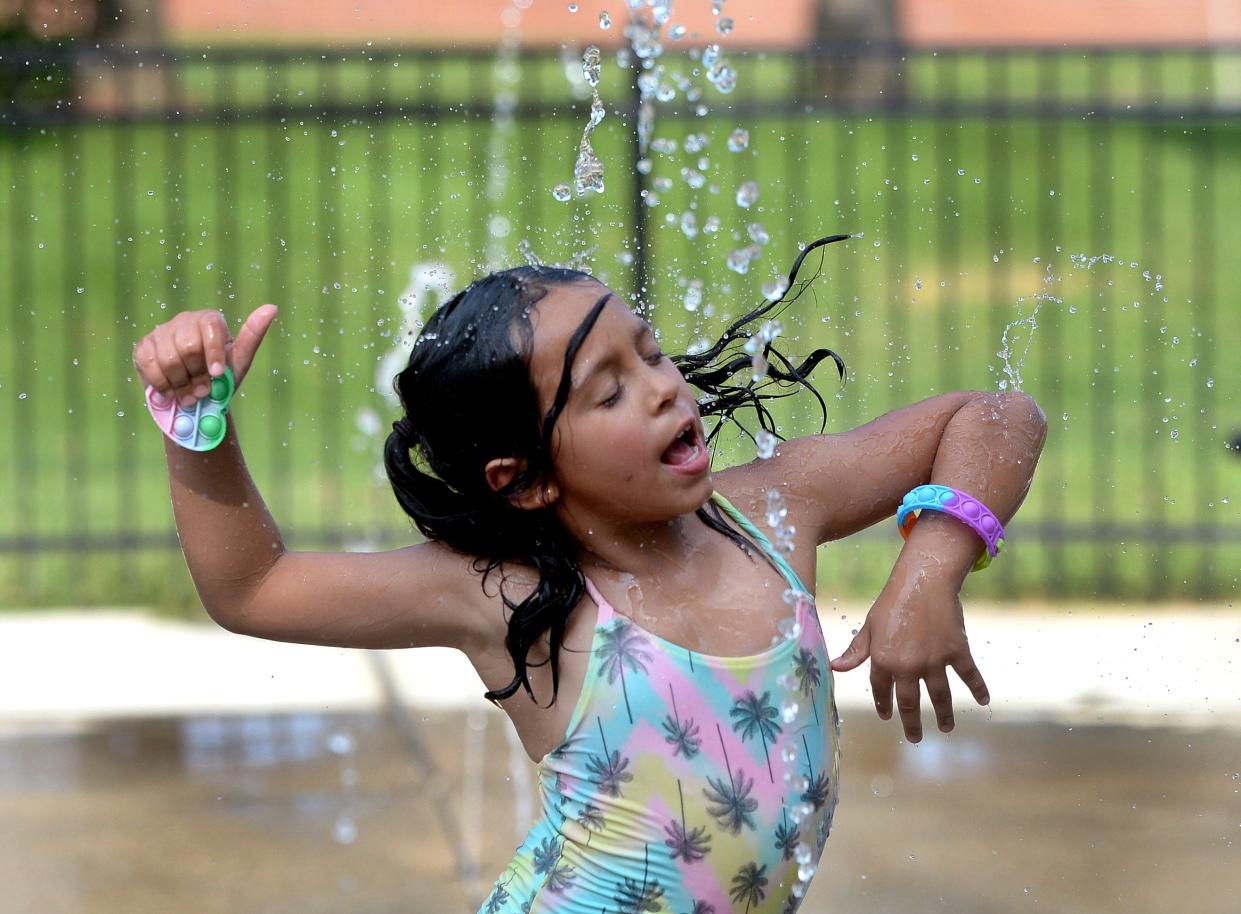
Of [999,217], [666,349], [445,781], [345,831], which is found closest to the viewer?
[345,831]

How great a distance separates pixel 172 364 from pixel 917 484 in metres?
1.00

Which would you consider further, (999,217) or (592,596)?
(999,217)

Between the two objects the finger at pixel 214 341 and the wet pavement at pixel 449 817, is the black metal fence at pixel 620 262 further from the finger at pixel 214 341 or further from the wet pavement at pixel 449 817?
the finger at pixel 214 341

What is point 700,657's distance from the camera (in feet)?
6.75

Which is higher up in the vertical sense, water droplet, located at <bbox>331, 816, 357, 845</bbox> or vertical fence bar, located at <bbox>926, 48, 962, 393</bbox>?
vertical fence bar, located at <bbox>926, 48, 962, 393</bbox>

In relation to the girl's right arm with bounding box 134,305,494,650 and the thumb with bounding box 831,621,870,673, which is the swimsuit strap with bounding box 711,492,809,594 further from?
the girl's right arm with bounding box 134,305,494,650

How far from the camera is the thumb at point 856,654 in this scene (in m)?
2.13

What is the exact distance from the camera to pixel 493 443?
212 centimetres

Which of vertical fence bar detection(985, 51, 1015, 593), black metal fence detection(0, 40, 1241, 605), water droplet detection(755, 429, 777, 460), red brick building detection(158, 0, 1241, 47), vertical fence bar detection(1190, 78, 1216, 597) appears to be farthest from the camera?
red brick building detection(158, 0, 1241, 47)

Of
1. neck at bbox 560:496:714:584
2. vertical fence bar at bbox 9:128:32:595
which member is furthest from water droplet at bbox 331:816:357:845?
vertical fence bar at bbox 9:128:32:595

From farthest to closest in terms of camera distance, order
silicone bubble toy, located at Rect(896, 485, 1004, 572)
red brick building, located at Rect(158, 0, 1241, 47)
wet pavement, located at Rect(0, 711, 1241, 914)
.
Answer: red brick building, located at Rect(158, 0, 1241, 47), wet pavement, located at Rect(0, 711, 1241, 914), silicone bubble toy, located at Rect(896, 485, 1004, 572)

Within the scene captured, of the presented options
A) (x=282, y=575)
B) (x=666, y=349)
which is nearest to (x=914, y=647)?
(x=282, y=575)

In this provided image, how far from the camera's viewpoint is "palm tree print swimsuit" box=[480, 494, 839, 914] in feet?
6.66

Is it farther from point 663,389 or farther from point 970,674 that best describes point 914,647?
point 663,389
